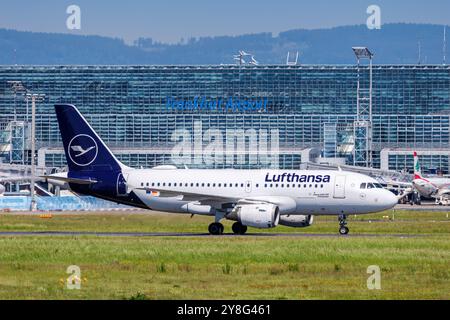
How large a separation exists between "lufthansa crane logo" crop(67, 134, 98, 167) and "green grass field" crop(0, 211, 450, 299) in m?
11.6

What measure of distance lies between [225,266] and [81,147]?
29.2 metres

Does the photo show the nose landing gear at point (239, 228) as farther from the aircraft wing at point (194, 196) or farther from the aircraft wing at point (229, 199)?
the aircraft wing at point (194, 196)

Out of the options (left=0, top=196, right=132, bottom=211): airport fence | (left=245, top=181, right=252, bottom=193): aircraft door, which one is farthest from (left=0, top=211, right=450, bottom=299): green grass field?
(left=0, top=196, right=132, bottom=211): airport fence

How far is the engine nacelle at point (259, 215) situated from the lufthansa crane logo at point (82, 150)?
34.0ft

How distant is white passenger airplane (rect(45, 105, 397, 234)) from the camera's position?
220ft

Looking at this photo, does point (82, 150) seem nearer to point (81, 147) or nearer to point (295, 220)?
point (81, 147)

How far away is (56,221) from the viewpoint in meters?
81.7

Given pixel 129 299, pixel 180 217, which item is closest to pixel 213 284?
pixel 129 299

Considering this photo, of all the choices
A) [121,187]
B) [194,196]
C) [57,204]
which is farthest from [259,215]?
[57,204]

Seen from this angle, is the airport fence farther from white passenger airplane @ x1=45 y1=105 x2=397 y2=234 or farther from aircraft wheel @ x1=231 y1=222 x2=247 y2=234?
aircraft wheel @ x1=231 y1=222 x2=247 y2=234
